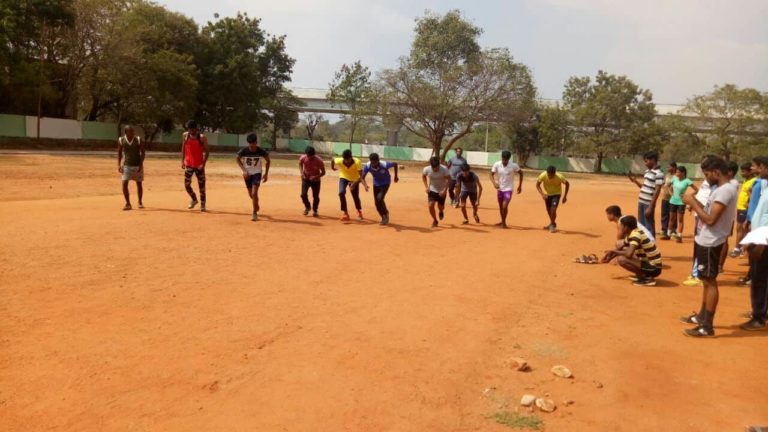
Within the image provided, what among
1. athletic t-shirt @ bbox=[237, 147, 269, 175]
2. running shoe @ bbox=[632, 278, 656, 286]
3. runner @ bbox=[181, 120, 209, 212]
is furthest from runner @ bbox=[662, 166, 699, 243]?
runner @ bbox=[181, 120, 209, 212]

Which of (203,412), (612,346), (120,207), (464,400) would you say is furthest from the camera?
(120,207)

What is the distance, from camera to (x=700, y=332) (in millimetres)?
5336

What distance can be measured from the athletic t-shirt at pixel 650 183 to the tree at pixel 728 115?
44.5 meters

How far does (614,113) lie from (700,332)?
168 feet

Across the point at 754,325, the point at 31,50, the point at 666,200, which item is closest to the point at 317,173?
the point at 666,200

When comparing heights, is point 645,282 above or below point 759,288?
below

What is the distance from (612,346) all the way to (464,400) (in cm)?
190

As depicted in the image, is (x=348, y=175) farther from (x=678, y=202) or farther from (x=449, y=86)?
(x=449, y=86)

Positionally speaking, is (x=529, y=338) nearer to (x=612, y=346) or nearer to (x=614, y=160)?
(x=612, y=346)

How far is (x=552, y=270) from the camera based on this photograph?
26.4ft

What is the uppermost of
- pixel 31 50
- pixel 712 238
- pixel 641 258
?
pixel 31 50

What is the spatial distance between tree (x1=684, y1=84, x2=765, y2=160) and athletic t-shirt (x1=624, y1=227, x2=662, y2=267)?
4672cm

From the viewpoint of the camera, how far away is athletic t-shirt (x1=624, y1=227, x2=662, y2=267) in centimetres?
748

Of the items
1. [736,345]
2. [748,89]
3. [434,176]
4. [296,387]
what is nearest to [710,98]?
[748,89]
